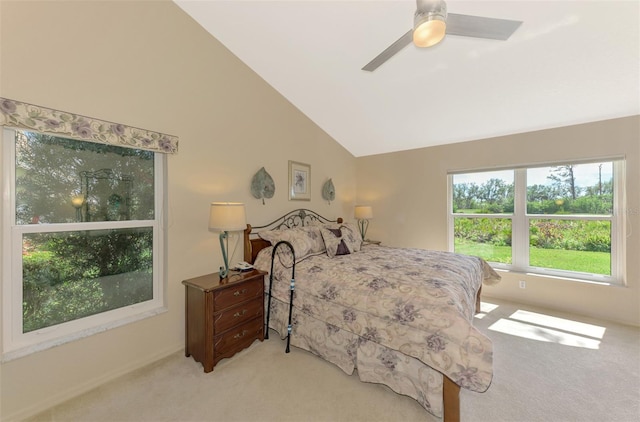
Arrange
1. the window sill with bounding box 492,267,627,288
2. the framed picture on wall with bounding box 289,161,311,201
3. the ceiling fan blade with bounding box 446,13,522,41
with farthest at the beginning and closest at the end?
the framed picture on wall with bounding box 289,161,311,201
the window sill with bounding box 492,267,627,288
the ceiling fan blade with bounding box 446,13,522,41

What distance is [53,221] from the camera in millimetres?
1729

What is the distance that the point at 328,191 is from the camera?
4.18 meters

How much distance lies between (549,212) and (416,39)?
3422 millimetres

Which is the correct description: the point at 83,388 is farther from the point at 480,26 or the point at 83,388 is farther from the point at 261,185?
the point at 480,26

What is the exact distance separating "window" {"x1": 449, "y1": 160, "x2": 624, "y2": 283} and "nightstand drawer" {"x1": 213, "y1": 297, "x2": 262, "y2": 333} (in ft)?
10.5

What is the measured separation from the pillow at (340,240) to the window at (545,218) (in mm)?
1836

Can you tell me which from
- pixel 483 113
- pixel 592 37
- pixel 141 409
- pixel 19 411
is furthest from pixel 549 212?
pixel 19 411

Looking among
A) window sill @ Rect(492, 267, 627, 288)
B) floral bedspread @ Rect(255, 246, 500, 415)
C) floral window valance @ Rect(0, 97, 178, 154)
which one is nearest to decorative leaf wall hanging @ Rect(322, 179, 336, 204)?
floral bedspread @ Rect(255, 246, 500, 415)

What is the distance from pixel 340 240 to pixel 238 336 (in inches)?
59.6

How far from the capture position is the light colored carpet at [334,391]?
62.7 inches

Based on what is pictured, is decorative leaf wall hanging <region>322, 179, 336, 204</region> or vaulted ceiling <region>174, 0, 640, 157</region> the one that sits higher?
vaulted ceiling <region>174, 0, 640, 157</region>

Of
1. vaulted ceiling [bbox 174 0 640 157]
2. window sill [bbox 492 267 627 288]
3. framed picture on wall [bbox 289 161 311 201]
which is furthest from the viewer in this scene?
framed picture on wall [bbox 289 161 311 201]

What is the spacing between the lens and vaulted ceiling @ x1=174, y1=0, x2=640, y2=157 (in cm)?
193

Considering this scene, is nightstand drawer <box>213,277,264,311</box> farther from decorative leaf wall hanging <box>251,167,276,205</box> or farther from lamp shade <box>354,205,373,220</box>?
lamp shade <box>354,205,373,220</box>
